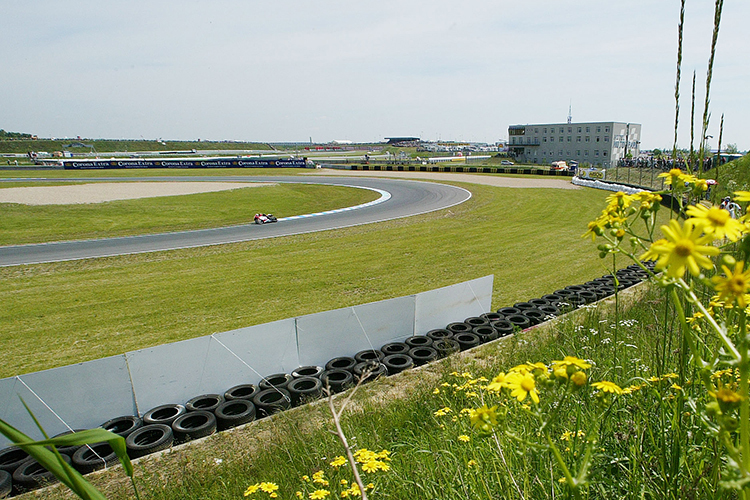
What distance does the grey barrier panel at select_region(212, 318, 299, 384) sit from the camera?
762cm

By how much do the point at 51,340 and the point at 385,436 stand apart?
33.4ft

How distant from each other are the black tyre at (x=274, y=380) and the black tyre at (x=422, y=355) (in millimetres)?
2334

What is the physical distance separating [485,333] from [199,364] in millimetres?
5776

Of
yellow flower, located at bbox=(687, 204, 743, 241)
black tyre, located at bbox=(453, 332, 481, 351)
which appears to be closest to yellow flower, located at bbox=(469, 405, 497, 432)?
yellow flower, located at bbox=(687, 204, 743, 241)

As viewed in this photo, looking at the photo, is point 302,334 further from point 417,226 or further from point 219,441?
point 417,226

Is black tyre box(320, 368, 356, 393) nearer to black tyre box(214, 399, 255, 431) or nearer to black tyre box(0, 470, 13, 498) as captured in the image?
black tyre box(214, 399, 255, 431)

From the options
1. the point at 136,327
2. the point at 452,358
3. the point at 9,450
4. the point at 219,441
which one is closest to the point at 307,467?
the point at 219,441

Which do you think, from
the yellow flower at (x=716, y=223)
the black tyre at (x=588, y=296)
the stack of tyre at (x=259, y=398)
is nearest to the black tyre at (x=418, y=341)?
the stack of tyre at (x=259, y=398)

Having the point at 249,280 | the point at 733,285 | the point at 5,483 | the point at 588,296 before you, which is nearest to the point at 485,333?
the point at 588,296

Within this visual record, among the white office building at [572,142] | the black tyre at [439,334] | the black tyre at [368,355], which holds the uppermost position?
the white office building at [572,142]

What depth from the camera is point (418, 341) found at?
30.0 ft

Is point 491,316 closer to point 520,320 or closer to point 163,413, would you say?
point 520,320

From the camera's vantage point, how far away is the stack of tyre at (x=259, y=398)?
19.3 feet

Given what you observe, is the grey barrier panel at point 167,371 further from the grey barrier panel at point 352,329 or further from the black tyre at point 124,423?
the grey barrier panel at point 352,329
